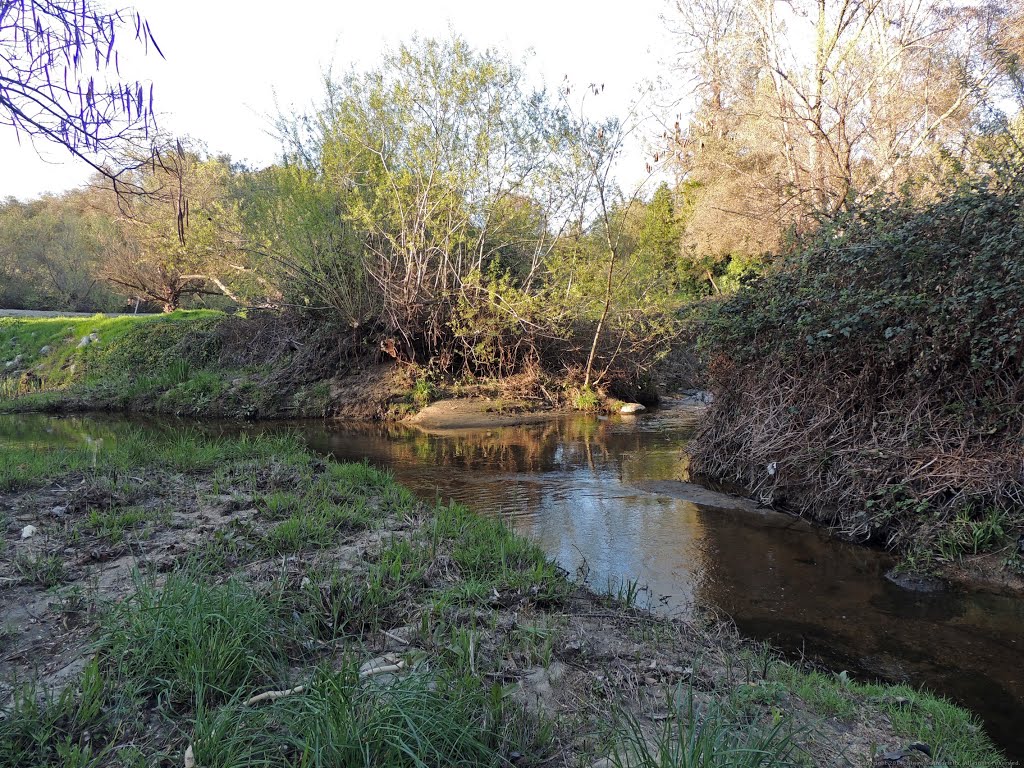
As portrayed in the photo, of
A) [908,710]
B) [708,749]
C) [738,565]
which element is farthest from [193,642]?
[738,565]

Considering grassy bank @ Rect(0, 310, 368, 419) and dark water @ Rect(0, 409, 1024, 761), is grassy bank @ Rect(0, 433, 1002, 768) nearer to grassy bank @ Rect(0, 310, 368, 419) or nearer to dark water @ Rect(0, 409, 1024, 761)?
dark water @ Rect(0, 409, 1024, 761)

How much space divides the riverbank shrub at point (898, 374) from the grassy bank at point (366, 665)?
3072 mm

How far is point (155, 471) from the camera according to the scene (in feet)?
23.7

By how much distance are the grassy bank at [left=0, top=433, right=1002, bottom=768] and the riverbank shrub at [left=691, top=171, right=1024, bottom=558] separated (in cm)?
307

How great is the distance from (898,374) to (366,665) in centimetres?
623

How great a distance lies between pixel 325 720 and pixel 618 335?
51.8 ft

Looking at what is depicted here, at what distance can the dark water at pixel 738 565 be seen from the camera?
4.39 metres

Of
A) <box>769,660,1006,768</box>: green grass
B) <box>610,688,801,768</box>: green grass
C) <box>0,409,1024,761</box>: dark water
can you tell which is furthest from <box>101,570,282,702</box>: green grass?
<box>0,409,1024,761</box>: dark water

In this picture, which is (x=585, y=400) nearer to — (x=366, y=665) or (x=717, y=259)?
(x=717, y=259)

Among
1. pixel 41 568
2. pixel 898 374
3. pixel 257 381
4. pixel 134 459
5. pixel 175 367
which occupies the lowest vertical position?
pixel 41 568

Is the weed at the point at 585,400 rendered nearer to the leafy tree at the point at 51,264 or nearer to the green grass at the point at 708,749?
the green grass at the point at 708,749

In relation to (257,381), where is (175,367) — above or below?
above

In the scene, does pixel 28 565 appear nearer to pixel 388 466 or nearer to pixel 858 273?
pixel 388 466

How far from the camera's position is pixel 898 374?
7.05 m
